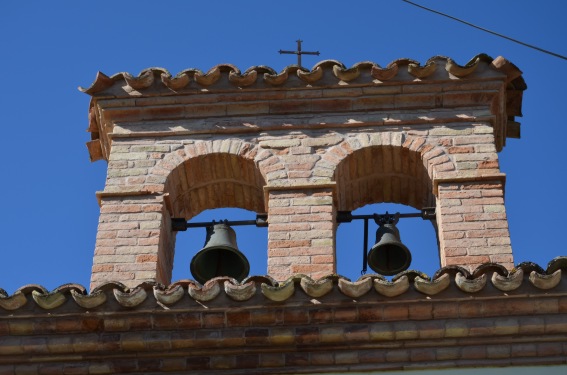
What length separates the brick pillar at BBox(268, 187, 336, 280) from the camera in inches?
461

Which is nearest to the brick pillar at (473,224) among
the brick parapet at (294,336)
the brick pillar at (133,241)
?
the brick parapet at (294,336)

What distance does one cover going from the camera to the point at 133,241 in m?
12.1

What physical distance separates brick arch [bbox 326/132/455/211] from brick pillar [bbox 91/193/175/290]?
54.0 inches

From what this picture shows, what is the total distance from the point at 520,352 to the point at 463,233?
1754 millimetres

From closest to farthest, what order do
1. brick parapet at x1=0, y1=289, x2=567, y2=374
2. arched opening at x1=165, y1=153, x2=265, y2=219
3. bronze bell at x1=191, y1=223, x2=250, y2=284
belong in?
brick parapet at x1=0, y1=289, x2=567, y2=374 → bronze bell at x1=191, y1=223, x2=250, y2=284 → arched opening at x1=165, y1=153, x2=265, y2=219

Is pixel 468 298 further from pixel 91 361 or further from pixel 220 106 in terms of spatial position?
pixel 220 106

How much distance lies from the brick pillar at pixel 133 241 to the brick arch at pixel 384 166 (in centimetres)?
137

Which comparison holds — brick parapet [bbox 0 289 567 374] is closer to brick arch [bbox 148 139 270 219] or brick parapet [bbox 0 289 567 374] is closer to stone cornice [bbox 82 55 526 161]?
brick arch [bbox 148 139 270 219]

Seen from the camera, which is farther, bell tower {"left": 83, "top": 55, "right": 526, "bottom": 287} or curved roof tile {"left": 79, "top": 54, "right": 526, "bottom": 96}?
curved roof tile {"left": 79, "top": 54, "right": 526, "bottom": 96}

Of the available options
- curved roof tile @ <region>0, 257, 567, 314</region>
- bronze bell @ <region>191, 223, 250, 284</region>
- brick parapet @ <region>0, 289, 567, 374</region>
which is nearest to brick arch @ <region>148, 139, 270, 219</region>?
bronze bell @ <region>191, 223, 250, 284</region>

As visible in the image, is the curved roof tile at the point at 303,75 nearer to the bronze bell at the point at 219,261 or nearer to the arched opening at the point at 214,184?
the arched opening at the point at 214,184

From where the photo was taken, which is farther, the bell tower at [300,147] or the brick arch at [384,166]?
the brick arch at [384,166]

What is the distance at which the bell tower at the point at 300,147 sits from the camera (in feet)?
40.1

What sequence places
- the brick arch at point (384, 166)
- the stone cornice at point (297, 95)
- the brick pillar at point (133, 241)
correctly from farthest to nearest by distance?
the stone cornice at point (297, 95), the brick arch at point (384, 166), the brick pillar at point (133, 241)
